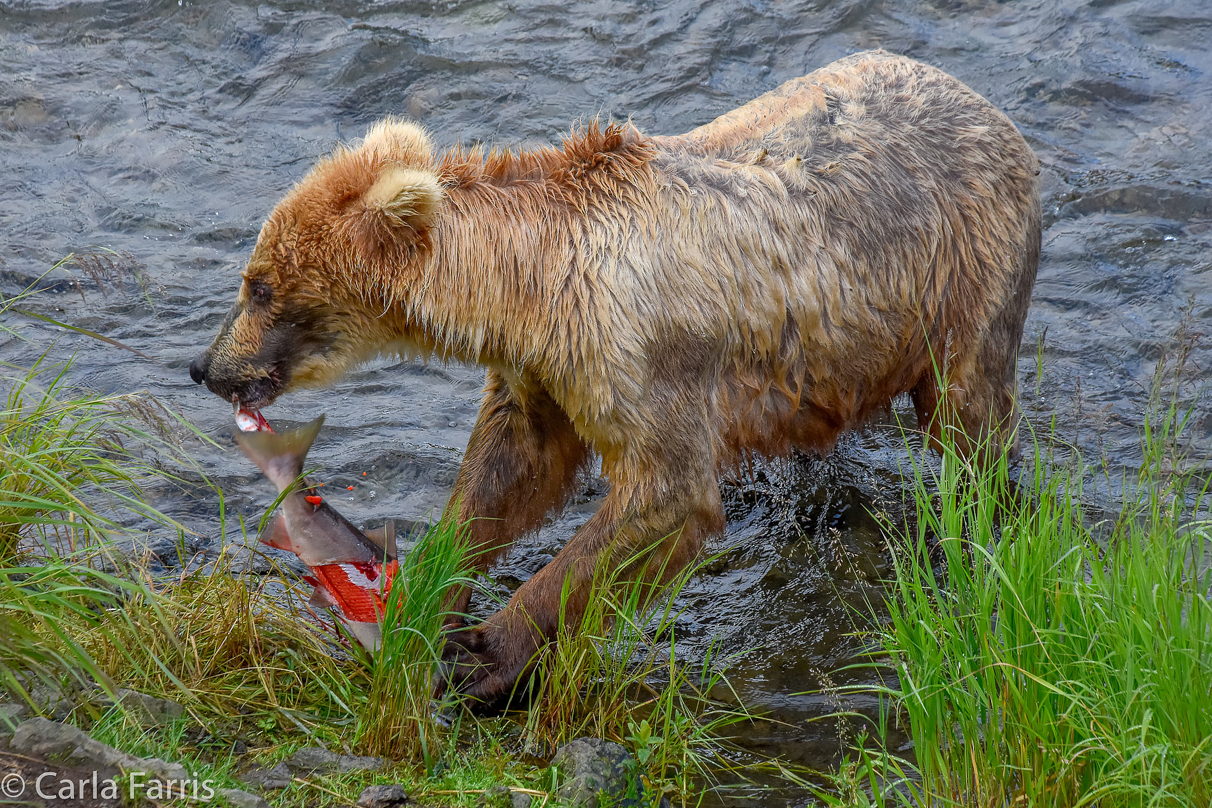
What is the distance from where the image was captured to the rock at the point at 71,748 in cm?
299

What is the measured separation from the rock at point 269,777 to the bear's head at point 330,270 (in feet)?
4.67

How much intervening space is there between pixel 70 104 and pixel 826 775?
7.26 meters

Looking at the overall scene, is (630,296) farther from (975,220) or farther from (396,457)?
(396,457)

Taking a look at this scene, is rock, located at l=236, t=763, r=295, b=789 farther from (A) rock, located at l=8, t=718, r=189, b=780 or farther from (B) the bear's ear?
(B) the bear's ear

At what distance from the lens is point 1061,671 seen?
3156mm

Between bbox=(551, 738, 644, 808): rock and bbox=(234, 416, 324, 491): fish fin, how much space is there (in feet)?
4.34

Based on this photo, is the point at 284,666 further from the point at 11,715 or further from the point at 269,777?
the point at 11,715

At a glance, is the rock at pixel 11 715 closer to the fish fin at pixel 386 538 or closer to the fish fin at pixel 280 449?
the fish fin at pixel 280 449

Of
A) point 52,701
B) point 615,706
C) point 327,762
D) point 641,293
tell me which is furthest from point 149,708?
point 641,293

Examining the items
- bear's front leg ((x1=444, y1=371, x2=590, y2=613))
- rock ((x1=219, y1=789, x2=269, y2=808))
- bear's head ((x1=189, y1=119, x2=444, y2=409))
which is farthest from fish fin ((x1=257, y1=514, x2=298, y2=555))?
rock ((x1=219, y1=789, x2=269, y2=808))

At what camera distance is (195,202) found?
7.84m

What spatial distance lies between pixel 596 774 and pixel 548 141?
18.3 ft

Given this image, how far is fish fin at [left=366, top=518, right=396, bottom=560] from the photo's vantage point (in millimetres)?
4266

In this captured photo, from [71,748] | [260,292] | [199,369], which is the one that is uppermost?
[260,292]
